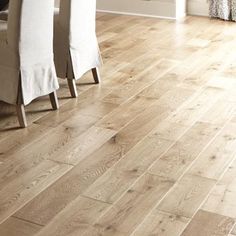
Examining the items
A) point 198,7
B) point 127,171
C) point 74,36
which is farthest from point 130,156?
point 198,7

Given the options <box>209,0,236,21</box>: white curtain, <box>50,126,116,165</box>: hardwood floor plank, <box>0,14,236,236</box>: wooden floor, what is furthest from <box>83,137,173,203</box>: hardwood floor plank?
<box>209,0,236,21</box>: white curtain

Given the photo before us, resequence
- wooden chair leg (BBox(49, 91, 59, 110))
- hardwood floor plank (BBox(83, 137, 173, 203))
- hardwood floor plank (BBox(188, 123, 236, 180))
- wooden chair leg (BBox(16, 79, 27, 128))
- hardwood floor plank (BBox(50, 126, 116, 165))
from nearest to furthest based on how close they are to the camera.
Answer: hardwood floor plank (BBox(83, 137, 173, 203))
hardwood floor plank (BBox(188, 123, 236, 180))
hardwood floor plank (BBox(50, 126, 116, 165))
wooden chair leg (BBox(16, 79, 27, 128))
wooden chair leg (BBox(49, 91, 59, 110))

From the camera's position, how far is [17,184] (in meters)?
2.46

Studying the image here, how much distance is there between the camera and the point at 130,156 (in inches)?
108

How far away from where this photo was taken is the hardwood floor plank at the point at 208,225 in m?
2.10

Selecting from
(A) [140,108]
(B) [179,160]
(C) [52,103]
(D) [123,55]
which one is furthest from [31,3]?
(D) [123,55]

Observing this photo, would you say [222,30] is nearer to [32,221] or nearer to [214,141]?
[214,141]

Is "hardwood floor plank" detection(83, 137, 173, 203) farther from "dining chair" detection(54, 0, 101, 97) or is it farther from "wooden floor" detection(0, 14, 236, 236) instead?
"dining chair" detection(54, 0, 101, 97)

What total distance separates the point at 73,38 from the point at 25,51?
0.51 meters

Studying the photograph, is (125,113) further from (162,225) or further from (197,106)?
(162,225)

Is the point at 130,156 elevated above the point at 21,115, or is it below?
below

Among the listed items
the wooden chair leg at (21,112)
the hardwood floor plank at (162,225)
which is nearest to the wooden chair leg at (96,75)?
the wooden chair leg at (21,112)

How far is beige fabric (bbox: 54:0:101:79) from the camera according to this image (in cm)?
333

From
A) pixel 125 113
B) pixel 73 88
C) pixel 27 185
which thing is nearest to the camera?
pixel 27 185
